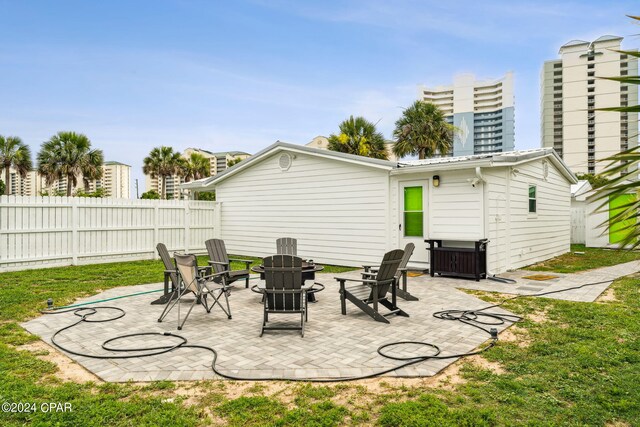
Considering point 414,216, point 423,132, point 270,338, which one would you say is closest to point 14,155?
point 423,132

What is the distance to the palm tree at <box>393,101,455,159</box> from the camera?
78.0 ft

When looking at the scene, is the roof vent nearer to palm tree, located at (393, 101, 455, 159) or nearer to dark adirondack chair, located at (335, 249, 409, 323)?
dark adirondack chair, located at (335, 249, 409, 323)

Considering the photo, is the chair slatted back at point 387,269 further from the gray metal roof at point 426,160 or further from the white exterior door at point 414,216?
the white exterior door at point 414,216

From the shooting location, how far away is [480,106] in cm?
9819

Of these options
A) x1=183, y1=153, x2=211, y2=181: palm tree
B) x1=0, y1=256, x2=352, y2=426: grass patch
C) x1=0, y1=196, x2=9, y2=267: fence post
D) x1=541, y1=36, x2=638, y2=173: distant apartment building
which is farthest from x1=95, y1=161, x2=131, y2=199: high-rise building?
x1=541, y1=36, x2=638, y2=173: distant apartment building

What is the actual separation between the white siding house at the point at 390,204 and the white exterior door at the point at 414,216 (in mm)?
26

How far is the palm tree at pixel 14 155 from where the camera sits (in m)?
28.1

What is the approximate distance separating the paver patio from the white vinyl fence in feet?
15.3

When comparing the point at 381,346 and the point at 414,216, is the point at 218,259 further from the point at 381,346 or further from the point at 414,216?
the point at 414,216

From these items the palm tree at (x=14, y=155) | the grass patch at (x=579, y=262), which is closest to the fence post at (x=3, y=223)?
the grass patch at (x=579, y=262)

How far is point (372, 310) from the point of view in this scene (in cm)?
527

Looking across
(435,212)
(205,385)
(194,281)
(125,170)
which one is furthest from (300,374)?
(125,170)

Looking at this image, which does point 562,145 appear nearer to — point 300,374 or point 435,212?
point 435,212

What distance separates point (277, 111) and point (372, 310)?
26.7 meters
